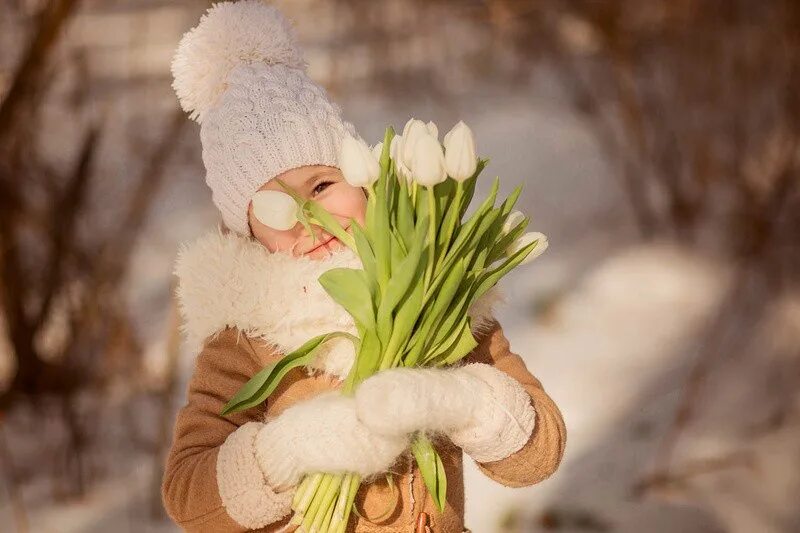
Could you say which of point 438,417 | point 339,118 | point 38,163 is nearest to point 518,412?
point 438,417

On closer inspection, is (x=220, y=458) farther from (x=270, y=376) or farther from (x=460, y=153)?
(x=460, y=153)

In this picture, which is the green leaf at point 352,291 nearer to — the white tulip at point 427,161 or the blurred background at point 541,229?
the white tulip at point 427,161

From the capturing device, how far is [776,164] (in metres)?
3.36

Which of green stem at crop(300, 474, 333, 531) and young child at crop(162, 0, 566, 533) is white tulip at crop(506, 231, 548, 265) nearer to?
young child at crop(162, 0, 566, 533)

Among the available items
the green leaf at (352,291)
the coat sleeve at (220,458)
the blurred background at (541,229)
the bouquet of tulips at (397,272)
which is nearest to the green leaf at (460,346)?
the bouquet of tulips at (397,272)

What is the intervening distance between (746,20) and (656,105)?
1.50 ft

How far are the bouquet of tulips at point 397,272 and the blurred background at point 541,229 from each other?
49.6 inches

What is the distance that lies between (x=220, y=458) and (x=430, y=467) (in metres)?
0.24

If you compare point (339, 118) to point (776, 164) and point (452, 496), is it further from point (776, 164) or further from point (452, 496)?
point (776, 164)

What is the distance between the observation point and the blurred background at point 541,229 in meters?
2.45

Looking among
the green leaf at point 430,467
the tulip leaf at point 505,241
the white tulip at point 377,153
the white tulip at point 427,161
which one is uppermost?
the tulip leaf at point 505,241

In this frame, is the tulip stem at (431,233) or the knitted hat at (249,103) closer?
the tulip stem at (431,233)

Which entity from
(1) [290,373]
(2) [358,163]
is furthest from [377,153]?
(1) [290,373]

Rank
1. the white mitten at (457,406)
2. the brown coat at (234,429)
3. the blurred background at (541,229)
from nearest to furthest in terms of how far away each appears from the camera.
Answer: the white mitten at (457,406) < the brown coat at (234,429) < the blurred background at (541,229)
